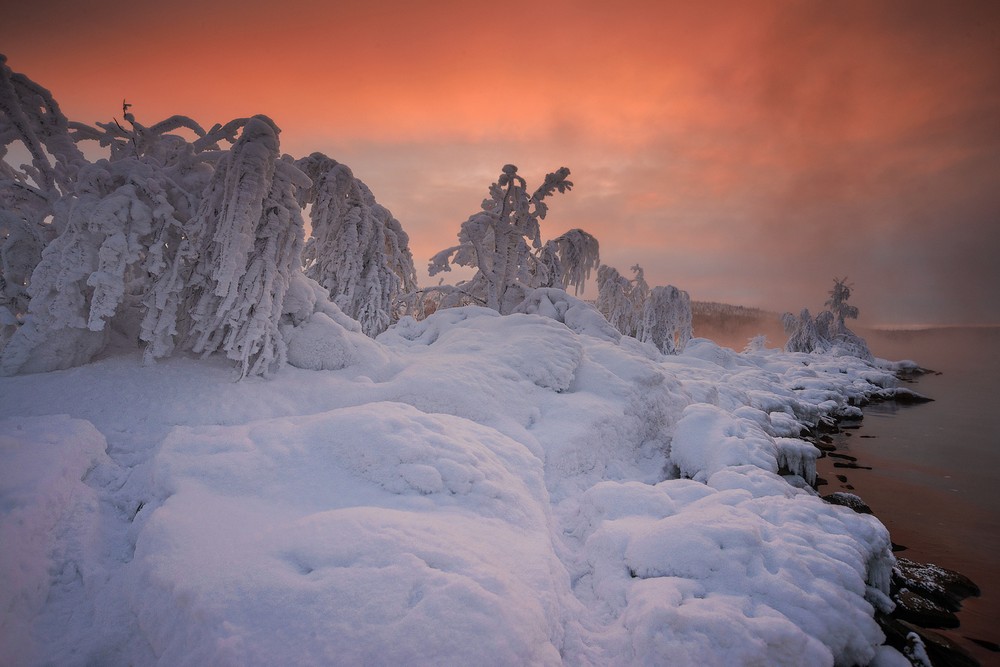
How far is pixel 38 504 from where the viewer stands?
2436 mm

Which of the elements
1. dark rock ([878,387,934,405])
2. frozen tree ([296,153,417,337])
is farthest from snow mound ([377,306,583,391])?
dark rock ([878,387,934,405])

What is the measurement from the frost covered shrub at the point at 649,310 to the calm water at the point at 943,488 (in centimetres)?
1098

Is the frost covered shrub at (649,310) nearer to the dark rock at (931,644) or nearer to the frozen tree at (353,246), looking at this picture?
the frozen tree at (353,246)

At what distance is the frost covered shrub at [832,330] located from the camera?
40.2 metres

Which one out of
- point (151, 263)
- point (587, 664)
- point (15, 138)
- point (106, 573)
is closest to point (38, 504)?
point (106, 573)

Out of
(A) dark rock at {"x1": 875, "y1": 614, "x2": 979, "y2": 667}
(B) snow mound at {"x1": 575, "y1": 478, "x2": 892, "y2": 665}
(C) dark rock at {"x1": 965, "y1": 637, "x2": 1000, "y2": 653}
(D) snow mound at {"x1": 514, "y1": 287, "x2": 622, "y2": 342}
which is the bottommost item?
(C) dark rock at {"x1": 965, "y1": 637, "x2": 1000, "y2": 653}

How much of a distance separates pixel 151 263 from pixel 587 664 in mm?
5966

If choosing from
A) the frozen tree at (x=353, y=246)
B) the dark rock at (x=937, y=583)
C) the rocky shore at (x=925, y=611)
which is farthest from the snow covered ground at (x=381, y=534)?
the frozen tree at (x=353, y=246)

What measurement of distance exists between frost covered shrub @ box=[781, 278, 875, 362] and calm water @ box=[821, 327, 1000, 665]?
71.7 ft

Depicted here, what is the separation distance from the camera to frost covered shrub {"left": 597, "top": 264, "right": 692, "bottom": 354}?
88.5 feet

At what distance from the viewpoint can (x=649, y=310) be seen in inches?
1065

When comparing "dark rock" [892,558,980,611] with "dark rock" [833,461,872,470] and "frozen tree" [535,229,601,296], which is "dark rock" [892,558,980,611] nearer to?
"dark rock" [833,461,872,470]

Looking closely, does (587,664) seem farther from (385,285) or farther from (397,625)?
(385,285)

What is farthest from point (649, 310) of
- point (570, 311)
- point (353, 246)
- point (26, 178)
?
point (26, 178)
